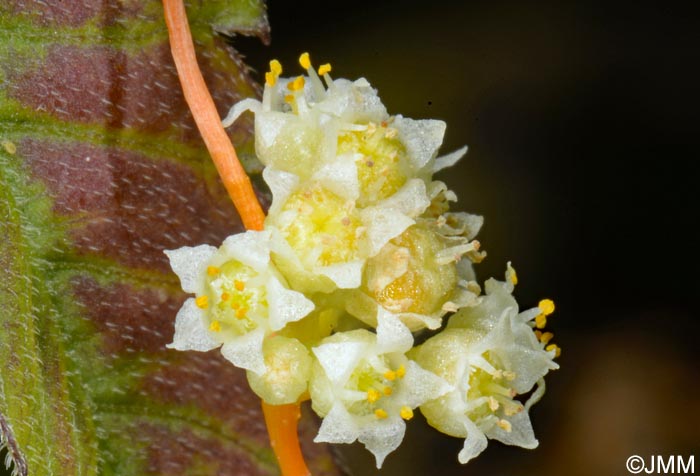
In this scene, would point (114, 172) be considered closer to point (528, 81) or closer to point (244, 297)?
point (244, 297)

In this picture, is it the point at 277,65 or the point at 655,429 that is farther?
the point at 655,429

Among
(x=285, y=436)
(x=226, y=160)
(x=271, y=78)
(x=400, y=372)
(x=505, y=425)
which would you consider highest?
(x=271, y=78)

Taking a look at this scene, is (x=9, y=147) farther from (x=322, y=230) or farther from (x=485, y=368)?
(x=485, y=368)

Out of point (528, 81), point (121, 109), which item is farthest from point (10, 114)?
point (528, 81)

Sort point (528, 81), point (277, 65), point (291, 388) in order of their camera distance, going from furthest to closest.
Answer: point (528, 81)
point (277, 65)
point (291, 388)

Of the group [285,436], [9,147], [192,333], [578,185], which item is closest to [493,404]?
[285,436]

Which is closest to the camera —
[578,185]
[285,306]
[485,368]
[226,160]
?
[285,306]

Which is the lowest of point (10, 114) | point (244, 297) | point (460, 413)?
point (460, 413)
